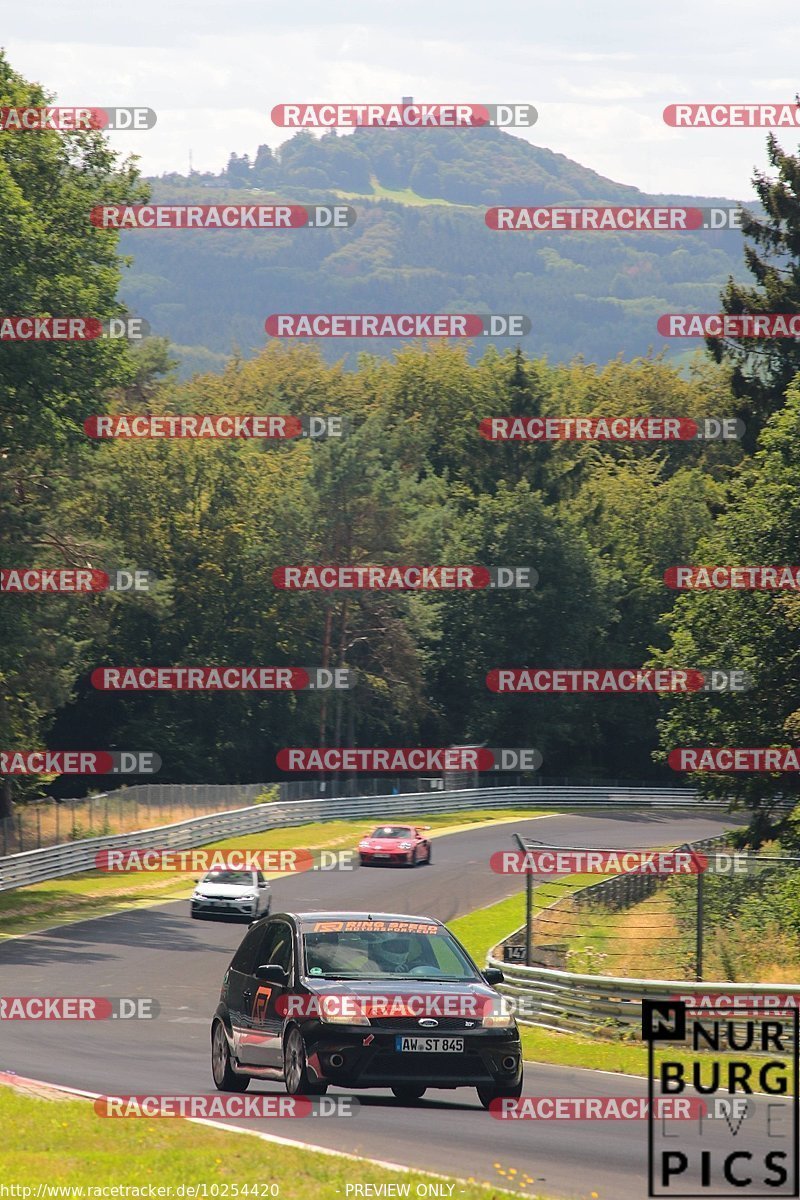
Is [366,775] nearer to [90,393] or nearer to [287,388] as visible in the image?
[287,388]

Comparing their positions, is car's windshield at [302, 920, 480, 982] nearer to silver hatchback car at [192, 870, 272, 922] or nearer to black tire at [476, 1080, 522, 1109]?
black tire at [476, 1080, 522, 1109]

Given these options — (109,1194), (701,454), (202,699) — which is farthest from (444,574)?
(109,1194)

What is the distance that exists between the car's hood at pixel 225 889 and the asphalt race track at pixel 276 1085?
0.66 metres

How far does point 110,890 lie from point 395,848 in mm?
8262

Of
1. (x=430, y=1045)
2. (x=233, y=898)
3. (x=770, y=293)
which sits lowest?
(x=233, y=898)

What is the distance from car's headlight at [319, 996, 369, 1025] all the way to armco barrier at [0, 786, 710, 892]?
99.6 feet

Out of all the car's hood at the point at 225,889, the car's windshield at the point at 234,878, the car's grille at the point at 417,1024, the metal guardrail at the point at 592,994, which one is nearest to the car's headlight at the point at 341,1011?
the car's grille at the point at 417,1024

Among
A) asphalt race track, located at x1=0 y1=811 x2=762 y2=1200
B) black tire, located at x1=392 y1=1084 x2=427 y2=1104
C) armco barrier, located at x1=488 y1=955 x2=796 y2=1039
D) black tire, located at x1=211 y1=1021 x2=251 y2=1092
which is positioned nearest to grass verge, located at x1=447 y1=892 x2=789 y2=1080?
armco barrier, located at x1=488 y1=955 x2=796 y2=1039

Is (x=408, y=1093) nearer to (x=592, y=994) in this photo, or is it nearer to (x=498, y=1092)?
(x=498, y=1092)

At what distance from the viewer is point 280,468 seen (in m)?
83.2

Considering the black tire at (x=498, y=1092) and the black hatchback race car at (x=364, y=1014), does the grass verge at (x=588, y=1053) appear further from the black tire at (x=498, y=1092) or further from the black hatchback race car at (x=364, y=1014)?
the black hatchback race car at (x=364, y=1014)

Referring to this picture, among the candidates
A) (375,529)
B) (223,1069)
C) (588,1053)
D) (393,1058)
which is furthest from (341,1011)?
(375,529)

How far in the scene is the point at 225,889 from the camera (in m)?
38.0

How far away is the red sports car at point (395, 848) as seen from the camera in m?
48.2
